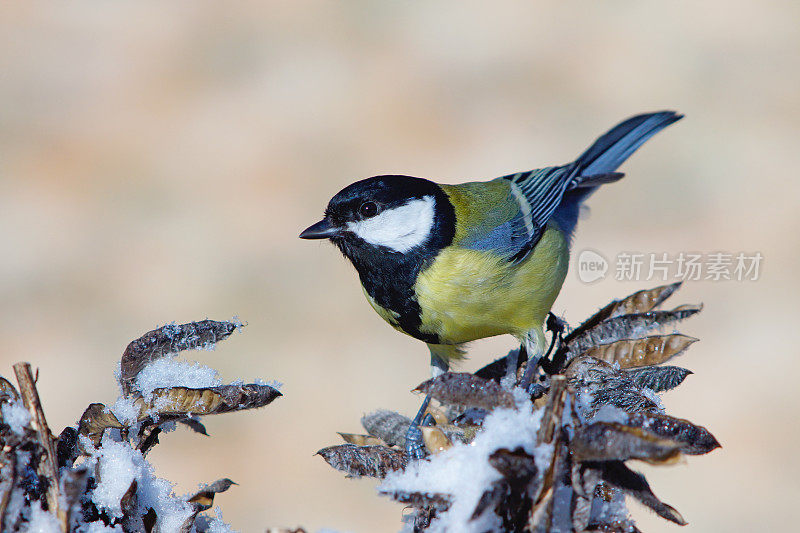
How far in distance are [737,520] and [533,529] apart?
3.50m

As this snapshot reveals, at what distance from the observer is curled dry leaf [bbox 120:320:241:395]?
3.63 ft

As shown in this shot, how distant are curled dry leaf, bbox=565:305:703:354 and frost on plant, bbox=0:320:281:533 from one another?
0.70m

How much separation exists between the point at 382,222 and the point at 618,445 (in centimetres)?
157

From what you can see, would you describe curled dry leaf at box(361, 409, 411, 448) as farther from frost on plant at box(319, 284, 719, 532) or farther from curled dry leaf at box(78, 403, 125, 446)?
curled dry leaf at box(78, 403, 125, 446)

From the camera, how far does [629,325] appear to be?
58.1 inches

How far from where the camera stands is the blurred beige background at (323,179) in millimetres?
4230

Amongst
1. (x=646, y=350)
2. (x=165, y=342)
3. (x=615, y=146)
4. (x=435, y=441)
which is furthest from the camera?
(x=615, y=146)

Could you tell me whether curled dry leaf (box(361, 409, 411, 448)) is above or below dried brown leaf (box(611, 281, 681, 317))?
below

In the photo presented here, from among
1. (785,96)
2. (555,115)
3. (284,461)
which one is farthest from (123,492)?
(785,96)

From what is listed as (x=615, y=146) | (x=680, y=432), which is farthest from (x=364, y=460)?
(x=615, y=146)

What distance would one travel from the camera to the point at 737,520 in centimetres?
386

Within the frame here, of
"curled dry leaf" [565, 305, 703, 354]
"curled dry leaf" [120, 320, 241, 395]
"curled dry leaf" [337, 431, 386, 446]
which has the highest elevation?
"curled dry leaf" [120, 320, 241, 395]

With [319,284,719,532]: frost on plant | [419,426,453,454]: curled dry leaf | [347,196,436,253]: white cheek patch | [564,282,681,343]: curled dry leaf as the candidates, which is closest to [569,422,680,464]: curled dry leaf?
[319,284,719,532]: frost on plant

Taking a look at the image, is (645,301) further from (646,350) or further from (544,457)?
(544,457)
